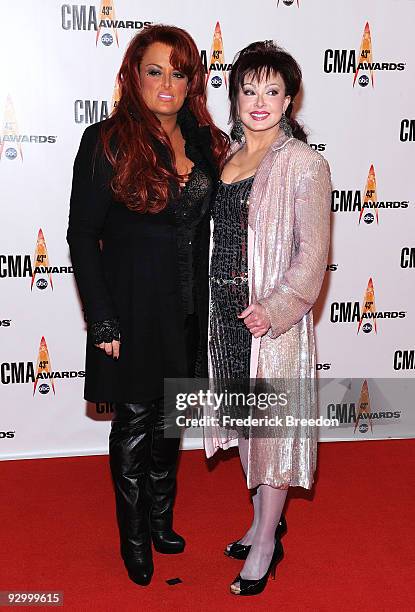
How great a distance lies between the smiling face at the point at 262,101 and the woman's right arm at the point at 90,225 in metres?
0.47

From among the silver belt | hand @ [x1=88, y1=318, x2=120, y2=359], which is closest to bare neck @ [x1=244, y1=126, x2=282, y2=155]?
the silver belt

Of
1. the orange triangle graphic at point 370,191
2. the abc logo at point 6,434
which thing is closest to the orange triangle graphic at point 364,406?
the orange triangle graphic at point 370,191

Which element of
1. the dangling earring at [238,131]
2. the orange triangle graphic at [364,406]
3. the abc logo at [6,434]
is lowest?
the abc logo at [6,434]

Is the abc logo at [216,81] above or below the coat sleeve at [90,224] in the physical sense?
above

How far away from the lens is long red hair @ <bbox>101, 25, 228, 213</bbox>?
88.5 inches

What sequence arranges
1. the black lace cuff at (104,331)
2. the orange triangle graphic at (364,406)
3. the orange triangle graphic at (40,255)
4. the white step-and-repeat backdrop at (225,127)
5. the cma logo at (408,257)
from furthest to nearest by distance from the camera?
the orange triangle graphic at (364,406)
the cma logo at (408,257)
the orange triangle graphic at (40,255)
the white step-and-repeat backdrop at (225,127)
the black lace cuff at (104,331)

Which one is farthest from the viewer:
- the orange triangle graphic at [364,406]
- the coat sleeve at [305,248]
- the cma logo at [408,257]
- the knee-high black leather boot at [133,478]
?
the orange triangle graphic at [364,406]

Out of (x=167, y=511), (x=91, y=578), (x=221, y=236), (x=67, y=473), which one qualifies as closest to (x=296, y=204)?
(x=221, y=236)

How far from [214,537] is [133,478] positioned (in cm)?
57

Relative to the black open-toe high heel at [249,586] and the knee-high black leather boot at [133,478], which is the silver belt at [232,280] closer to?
the knee-high black leather boot at [133,478]

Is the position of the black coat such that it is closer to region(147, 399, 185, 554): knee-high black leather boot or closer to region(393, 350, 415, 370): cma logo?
region(147, 399, 185, 554): knee-high black leather boot

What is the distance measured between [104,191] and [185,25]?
1.58m

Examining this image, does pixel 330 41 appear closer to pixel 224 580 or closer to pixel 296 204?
pixel 296 204

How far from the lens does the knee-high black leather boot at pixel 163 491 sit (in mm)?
2648
